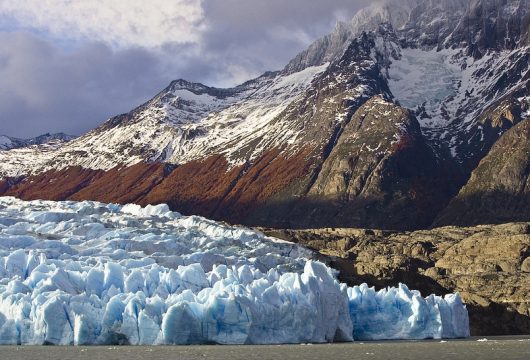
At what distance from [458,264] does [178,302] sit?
5982cm

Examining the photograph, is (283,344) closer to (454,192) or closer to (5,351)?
(5,351)

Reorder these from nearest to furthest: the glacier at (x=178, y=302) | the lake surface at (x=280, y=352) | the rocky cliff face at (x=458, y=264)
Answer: the lake surface at (x=280, y=352) → the glacier at (x=178, y=302) → the rocky cliff face at (x=458, y=264)

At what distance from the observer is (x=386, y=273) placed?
334ft

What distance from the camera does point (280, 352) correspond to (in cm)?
5312

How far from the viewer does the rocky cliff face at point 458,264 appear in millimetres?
92062

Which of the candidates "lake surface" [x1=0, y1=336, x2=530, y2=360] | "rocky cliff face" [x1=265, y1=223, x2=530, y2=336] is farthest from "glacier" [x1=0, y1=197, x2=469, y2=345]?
"rocky cliff face" [x1=265, y1=223, x2=530, y2=336]

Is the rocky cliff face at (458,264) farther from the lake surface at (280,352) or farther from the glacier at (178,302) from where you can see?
the lake surface at (280,352)

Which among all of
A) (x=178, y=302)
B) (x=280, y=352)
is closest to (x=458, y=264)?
(x=178, y=302)

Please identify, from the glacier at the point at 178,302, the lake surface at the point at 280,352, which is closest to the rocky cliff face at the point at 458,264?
the glacier at the point at 178,302

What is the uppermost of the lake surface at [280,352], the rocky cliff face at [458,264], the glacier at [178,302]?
the rocky cliff face at [458,264]

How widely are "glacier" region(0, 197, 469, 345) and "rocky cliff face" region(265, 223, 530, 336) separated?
20023 millimetres

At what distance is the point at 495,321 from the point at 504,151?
303 feet

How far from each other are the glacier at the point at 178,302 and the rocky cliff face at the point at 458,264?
20.0 metres

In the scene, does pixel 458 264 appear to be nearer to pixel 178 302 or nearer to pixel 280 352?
pixel 178 302
